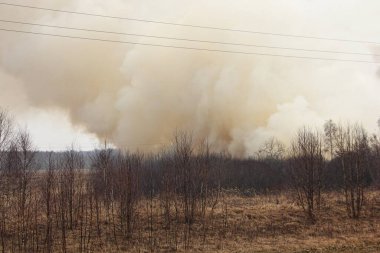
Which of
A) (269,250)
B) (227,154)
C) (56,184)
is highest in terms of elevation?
(227,154)

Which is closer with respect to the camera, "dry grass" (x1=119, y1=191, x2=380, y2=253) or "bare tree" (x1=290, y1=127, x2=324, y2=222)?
"dry grass" (x1=119, y1=191, x2=380, y2=253)

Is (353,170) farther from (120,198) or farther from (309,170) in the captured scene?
(120,198)

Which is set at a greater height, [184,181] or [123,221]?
[184,181]

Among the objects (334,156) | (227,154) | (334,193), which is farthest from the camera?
(227,154)

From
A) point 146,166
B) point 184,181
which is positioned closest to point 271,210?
point 184,181

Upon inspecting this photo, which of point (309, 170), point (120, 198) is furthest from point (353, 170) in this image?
point (120, 198)

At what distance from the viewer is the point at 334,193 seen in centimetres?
3441

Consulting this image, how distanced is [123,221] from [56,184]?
4.14 metres

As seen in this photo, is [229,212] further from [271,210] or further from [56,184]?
[56,184]

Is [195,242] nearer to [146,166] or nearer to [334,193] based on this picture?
[334,193]

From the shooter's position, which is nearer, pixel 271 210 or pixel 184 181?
pixel 184 181

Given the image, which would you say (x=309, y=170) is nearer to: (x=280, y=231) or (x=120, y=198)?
(x=280, y=231)

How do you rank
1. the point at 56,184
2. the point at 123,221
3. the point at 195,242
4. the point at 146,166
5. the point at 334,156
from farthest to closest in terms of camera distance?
the point at 146,166 → the point at 334,156 → the point at 123,221 → the point at 56,184 → the point at 195,242

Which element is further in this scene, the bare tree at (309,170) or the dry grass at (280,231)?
the bare tree at (309,170)
